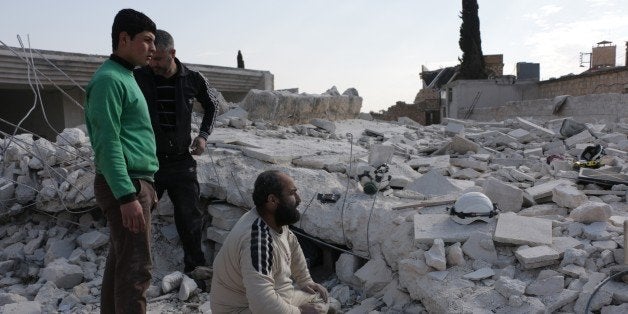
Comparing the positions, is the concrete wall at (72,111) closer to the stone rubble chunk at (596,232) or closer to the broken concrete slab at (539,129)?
the broken concrete slab at (539,129)

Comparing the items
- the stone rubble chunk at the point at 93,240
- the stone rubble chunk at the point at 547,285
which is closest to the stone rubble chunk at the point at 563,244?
the stone rubble chunk at the point at 547,285

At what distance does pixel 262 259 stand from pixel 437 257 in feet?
5.16

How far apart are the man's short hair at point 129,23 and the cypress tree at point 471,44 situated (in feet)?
80.0

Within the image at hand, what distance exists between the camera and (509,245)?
3.51 metres

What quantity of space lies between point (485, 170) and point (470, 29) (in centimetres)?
2008

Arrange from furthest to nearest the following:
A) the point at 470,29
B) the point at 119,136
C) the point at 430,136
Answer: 1. the point at 470,29
2. the point at 430,136
3. the point at 119,136

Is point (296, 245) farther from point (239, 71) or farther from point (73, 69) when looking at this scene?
point (239, 71)

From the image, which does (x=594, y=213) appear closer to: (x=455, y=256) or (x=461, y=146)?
(x=455, y=256)

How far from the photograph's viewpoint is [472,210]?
12.6 ft

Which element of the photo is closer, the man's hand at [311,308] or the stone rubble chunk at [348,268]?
the man's hand at [311,308]

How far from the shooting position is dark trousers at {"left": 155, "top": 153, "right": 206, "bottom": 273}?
3945 millimetres

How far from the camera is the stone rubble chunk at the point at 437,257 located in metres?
3.41

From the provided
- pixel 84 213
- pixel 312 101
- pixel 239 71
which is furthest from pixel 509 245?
pixel 239 71

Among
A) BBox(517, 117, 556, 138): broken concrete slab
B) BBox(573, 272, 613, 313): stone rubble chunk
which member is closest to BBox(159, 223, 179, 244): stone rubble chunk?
BBox(573, 272, 613, 313): stone rubble chunk
